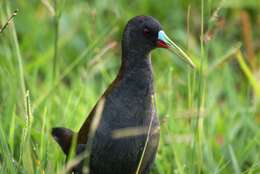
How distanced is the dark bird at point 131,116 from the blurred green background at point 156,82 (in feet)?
0.39

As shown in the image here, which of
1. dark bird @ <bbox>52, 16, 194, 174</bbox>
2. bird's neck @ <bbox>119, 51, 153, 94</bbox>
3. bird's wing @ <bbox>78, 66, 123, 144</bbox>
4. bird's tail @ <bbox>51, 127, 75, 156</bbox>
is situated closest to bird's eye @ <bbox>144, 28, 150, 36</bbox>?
dark bird @ <bbox>52, 16, 194, 174</bbox>

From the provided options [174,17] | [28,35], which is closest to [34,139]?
[28,35]

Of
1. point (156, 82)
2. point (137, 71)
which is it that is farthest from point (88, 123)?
point (156, 82)

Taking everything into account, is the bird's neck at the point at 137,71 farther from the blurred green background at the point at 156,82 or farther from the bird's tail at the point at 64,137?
the bird's tail at the point at 64,137

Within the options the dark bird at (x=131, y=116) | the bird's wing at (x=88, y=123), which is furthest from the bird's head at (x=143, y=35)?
the bird's wing at (x=88, y=123)

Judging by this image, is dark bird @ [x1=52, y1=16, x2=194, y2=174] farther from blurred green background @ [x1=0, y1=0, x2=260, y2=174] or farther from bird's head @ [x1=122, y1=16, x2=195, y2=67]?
blurred green background @ [x1=0, y1=0, x2=260, y2=174]

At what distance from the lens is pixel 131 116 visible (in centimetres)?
348

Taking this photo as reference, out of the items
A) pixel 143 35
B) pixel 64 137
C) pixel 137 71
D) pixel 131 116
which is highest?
pixel 143 35

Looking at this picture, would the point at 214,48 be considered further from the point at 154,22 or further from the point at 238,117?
the point at 154,22

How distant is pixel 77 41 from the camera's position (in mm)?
5742

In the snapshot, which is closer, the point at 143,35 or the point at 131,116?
the point at 131,116

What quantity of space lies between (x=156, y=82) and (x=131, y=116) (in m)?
0.93

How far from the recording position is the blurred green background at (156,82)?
11.5ft

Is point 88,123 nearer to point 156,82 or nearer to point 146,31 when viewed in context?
point 146,31
